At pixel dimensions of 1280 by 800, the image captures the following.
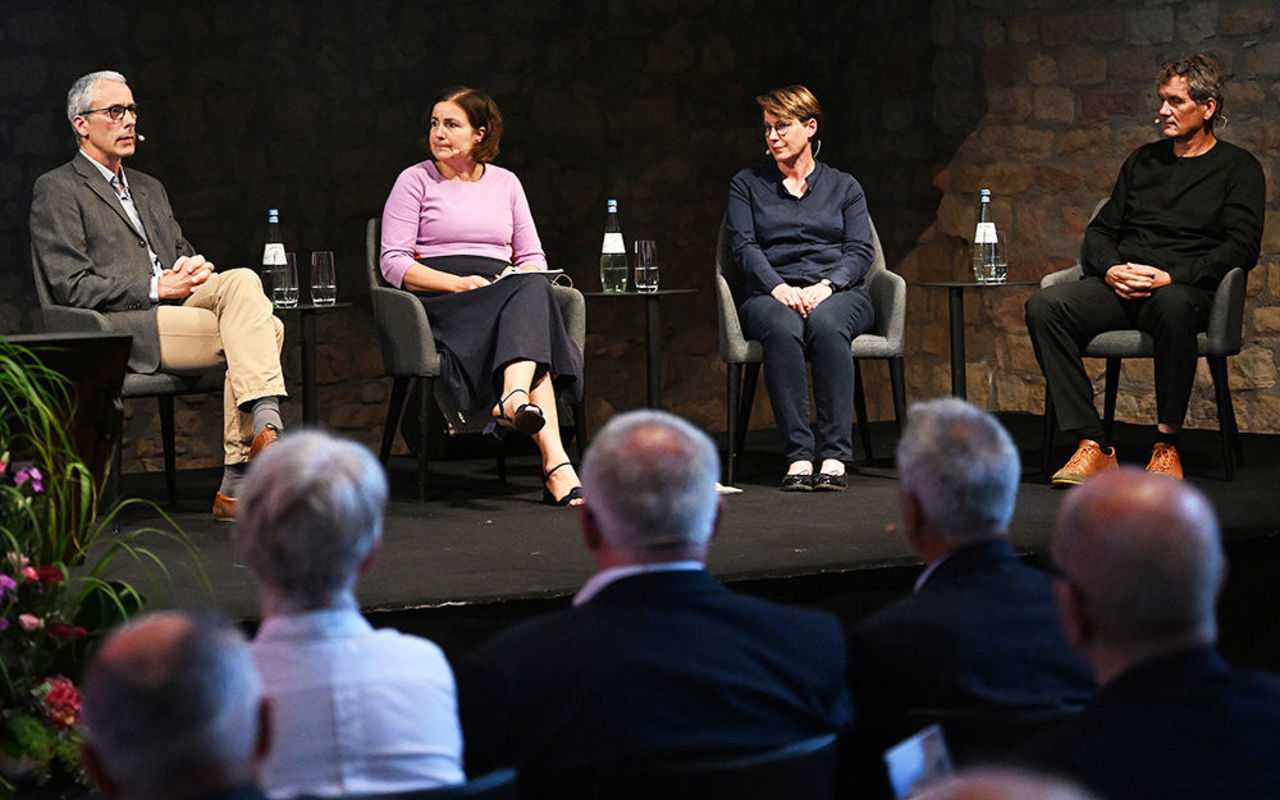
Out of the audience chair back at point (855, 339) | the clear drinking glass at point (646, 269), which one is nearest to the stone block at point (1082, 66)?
the audience chair back at point (855, 339)

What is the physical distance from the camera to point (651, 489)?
1884 mm

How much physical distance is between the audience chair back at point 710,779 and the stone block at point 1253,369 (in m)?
4.90

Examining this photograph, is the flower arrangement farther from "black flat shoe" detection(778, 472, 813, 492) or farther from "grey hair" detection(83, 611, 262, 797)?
"black flat shoe" detection(778, 472, 813, 492)

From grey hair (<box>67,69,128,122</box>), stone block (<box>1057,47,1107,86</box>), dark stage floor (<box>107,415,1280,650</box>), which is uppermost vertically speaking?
stone block (<box>1057,47,1107,86</box>)

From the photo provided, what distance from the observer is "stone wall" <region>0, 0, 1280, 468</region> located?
6203 mm

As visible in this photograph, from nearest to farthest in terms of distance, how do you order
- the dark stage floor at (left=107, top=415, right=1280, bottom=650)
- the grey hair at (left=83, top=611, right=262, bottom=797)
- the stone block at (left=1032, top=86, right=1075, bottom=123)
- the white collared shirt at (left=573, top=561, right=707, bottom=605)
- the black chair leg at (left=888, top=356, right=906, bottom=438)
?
the grey hair at (left=83, top=611, right=262, bottom=797), the white collared shirt at (left=573, top=561, right=707, bottom=605), the dark stage floor at (left=107, top=415, right=1280, bottom=650), the black chair leg at (left=888, top=356, right=906, bottom=438), the stone block at (left=1032, top=86, right=1075, bottom=123)

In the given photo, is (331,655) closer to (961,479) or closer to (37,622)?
(961,479)

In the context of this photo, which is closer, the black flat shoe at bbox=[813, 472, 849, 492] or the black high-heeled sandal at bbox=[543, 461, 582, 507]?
the black high-heeled sandal at bbox=[543, 461, 582, 507]

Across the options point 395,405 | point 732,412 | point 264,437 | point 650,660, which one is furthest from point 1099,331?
point 650,660

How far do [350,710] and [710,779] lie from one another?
1.12ft

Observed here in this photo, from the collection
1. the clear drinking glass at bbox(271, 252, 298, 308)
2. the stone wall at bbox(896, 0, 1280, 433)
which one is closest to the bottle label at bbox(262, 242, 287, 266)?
the clear drinking glass at bbox(271, 252, 298, 308)

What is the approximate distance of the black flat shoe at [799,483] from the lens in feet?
16.6

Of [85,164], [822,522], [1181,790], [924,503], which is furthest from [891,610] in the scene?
[85,164]

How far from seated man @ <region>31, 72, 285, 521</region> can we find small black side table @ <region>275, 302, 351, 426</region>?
15 cm
